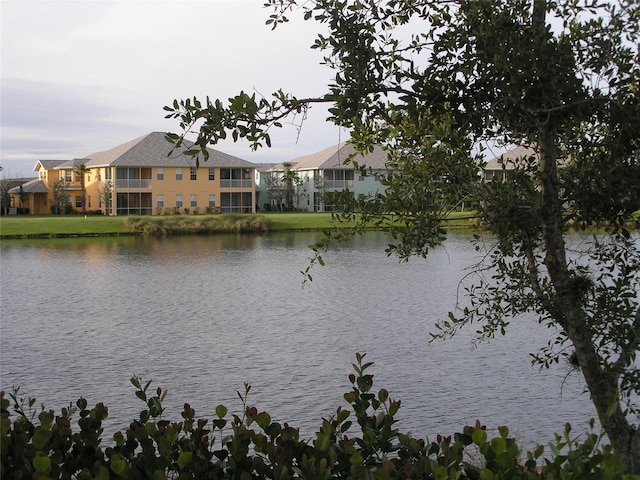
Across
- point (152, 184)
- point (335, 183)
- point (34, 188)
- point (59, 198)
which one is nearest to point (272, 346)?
point (152, 184)

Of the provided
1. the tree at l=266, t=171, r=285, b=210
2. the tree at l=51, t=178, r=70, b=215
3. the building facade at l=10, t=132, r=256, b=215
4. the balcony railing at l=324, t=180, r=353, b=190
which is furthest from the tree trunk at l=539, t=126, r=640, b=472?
the balcony railing at l=324, t=180, r=353, b=190

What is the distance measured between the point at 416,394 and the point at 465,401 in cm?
87

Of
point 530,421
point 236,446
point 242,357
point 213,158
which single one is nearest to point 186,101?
point 236,446

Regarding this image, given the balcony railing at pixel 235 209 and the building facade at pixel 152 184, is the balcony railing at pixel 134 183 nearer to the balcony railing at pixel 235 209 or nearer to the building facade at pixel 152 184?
the building facade at pixel 152 184

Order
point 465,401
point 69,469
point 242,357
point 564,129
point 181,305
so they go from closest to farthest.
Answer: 1. point 69,469
2. point 564,129
3. point 465,401
4. point 242,357
5. point 181,305

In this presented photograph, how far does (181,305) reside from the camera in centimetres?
2480

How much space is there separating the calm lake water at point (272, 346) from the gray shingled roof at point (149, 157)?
39.9 metres

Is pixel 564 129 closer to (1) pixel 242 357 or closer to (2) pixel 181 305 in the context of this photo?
(1) pixel 242 357

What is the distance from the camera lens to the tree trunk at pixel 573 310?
531cm

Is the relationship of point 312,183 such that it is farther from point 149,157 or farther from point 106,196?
point 106,196

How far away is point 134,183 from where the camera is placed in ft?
245

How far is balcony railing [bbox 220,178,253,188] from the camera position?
77.0 meters

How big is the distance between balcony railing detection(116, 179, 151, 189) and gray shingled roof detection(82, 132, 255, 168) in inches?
56.7

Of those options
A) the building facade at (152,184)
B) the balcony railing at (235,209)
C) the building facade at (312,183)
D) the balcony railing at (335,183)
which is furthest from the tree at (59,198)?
the balcony railing at (335,183)
